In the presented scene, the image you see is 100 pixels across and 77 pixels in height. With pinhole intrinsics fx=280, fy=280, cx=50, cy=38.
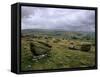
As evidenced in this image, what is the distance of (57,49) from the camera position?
10.6 ft

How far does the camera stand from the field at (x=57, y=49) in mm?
3074

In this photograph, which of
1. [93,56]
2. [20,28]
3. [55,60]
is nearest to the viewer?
[20,28]

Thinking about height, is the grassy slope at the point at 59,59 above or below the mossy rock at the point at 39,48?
below

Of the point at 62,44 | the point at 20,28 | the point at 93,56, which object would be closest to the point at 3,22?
the point at 20,28

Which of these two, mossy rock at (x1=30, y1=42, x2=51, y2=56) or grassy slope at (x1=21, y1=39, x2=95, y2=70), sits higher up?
mossy rock at (x1=30, y1=42, x2=51, y2=56)

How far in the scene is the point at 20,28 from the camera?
3014 mm

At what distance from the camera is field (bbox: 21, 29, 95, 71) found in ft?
10.1

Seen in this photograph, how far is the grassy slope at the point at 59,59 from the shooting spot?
3064mm

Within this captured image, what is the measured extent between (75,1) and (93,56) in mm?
711

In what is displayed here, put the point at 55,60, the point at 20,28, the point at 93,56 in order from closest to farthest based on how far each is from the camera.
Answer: the point at 20,28, the point at 55,60, the point at 93,56

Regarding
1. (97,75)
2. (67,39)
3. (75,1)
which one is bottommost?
(97,75)

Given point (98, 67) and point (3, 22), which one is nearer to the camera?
point (3, 22)

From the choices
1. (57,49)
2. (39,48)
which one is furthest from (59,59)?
(39,48)

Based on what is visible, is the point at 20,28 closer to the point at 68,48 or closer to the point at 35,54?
the point at 35,54
